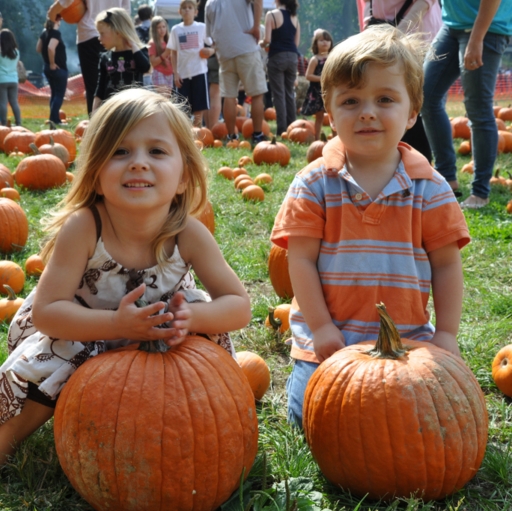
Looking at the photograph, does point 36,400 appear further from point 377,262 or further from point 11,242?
point 11,242

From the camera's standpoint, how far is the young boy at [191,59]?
406 inches

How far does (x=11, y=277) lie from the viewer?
12.9ft

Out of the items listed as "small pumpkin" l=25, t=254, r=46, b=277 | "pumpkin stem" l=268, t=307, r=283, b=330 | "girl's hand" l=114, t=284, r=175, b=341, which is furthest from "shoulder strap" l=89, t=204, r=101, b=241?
"small pumpkin" l=25, t=254, r=46, b=277

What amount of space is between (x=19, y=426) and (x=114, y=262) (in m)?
0.66

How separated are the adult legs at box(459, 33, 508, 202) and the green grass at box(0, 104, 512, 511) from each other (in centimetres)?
33

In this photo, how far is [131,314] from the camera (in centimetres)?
200

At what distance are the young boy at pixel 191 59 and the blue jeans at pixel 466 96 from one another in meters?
5.06

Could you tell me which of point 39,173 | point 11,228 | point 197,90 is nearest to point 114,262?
point 11,228

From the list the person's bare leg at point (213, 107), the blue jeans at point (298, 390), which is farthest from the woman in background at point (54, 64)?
the blue jeans at point (298, 390)

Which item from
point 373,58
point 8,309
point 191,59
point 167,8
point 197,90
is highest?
point 167,8

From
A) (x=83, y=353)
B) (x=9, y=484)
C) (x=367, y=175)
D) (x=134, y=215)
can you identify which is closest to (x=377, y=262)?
(x=367, y=175)

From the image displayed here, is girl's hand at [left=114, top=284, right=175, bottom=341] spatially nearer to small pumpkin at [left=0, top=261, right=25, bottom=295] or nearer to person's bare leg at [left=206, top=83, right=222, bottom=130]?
small pumpkin at [left=0, top=261, right=25, bottom=295]

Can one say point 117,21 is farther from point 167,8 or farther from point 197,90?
point 167,8

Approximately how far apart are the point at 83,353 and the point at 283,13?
9814 mm
